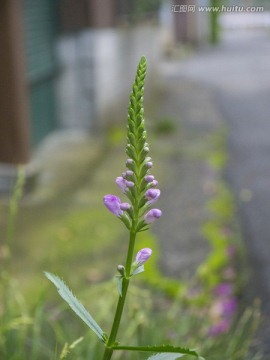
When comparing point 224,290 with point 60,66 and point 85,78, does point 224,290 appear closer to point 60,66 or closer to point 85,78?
point 85,78

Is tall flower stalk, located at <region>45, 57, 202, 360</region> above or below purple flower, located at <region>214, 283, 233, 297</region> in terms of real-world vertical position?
above

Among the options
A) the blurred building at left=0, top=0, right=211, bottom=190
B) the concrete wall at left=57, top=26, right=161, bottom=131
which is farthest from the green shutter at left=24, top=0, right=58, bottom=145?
the concrete wall at left=57, top=26, right=161, bottom=131

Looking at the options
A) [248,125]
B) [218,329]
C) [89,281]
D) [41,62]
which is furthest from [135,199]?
[248,125]

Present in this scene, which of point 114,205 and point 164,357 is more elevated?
point 114,205

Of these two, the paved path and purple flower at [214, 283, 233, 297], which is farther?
the paved path

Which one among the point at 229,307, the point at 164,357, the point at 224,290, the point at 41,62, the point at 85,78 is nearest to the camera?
the point at 164,357

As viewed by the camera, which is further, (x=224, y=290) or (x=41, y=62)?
(x=41, y=62)

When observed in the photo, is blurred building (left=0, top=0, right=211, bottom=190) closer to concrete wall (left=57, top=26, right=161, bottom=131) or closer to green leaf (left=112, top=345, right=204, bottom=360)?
concrete wall (left=57, top=26, right=161, bottom=131)
